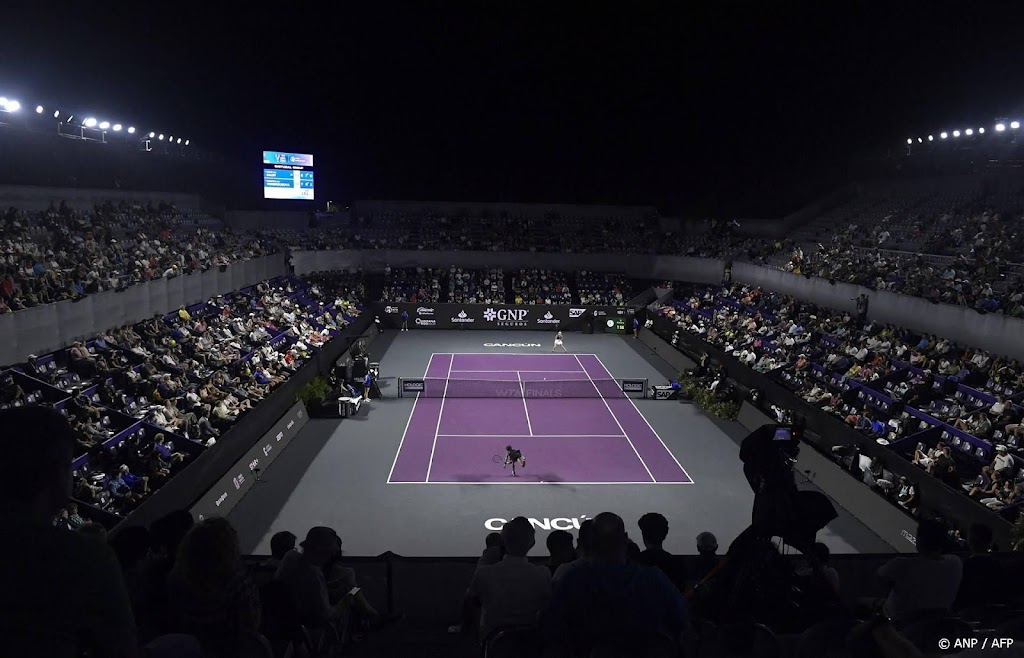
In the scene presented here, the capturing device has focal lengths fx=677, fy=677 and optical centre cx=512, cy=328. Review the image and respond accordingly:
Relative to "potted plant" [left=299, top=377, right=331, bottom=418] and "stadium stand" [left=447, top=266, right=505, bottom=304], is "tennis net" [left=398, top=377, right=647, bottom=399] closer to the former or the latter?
"potted plant" [left=299, top=377, right=331, bottom=418]

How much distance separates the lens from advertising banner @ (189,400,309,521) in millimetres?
14261

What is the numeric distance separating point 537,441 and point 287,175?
31415mm

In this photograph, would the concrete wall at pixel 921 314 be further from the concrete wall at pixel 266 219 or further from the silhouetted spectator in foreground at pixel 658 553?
the concrete wall at pixel 266 219

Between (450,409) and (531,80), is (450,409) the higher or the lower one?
the lower one

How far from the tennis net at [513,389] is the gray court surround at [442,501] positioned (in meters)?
3.46

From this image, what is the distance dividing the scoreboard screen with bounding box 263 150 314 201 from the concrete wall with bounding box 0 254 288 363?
47.9 ft

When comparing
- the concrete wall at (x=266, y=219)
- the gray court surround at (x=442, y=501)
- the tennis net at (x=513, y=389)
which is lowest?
the gray court surround at (x=442, y=501)

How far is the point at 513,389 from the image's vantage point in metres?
27.0

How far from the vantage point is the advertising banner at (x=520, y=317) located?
41.8 metres

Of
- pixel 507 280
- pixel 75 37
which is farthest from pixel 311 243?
pixel 75 37

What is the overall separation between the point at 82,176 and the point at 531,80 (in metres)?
25.0

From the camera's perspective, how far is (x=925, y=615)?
4.11 m

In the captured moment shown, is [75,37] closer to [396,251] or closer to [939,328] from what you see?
[396,251]

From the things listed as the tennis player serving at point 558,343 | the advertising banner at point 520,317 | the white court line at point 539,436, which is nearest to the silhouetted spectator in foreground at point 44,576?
the white court line at point 539,436
